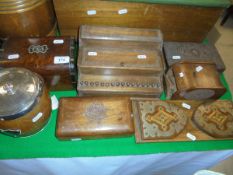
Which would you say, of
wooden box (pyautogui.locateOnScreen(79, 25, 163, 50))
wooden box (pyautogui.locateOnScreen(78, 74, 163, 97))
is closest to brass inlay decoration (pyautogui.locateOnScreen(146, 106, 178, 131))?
wooden box (pyautogui.locateOnScreen(78, 74, 163, 97))

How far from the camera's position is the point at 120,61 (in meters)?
1.21

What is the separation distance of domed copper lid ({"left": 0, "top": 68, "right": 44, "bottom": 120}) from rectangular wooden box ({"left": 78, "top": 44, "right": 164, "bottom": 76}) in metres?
0.31

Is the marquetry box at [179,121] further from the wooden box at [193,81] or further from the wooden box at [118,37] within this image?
the wooden box at [118,37]

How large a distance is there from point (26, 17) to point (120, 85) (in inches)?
27.2

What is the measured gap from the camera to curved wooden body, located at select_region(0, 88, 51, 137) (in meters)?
0.91

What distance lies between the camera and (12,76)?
3.09 ft

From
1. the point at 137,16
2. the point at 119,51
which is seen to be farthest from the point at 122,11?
the point at 119,51

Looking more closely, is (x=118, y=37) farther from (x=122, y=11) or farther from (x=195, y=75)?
(x=195, y=75)

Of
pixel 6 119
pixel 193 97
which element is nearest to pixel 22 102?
pixel 6 119

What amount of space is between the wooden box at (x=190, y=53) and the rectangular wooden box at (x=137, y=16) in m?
Answer: 0.12

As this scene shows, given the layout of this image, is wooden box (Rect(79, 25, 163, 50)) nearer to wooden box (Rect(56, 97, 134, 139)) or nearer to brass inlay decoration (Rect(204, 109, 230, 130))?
wooden box (Rect(56, 97, 134, 139))

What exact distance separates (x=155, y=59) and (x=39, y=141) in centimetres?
85

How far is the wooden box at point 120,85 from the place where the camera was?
119 cm

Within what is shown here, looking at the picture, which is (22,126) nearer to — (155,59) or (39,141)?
(39,141)
